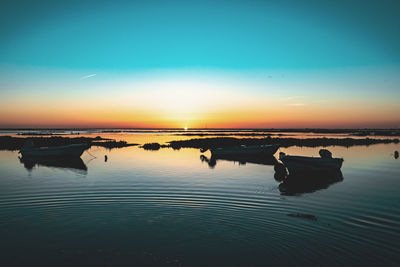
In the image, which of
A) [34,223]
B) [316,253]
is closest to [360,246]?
[316,253]

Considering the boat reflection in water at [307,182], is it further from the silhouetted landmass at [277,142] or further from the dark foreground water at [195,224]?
the silhouetted landmass at [277,142]

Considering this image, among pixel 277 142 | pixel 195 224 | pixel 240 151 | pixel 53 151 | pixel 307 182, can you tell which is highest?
pixel 277 142

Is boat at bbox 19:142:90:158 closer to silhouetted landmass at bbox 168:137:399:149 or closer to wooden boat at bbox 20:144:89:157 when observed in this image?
wooden boat at bbox 20:144:89:157

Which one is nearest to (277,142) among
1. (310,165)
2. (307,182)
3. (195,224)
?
(310,165)

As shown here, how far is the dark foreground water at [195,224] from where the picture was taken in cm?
912

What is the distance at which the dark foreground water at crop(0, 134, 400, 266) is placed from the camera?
912 cm

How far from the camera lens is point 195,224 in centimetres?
1206

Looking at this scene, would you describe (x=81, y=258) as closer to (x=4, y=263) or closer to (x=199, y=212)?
(x=4, y=263)

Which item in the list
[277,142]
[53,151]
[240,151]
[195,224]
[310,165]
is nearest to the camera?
[195,224]

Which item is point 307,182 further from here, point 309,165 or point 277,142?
point 277,142

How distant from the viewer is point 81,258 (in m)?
8.93

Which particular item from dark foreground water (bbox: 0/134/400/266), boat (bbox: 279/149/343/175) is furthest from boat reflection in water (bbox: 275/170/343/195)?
dark foreground water (bbox: 0/134/400/266)

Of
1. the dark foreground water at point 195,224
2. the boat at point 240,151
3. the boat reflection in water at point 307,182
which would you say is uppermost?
the boat at point 240,151

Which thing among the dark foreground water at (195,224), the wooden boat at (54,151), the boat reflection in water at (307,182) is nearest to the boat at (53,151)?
the wooden boat at (54,151)
